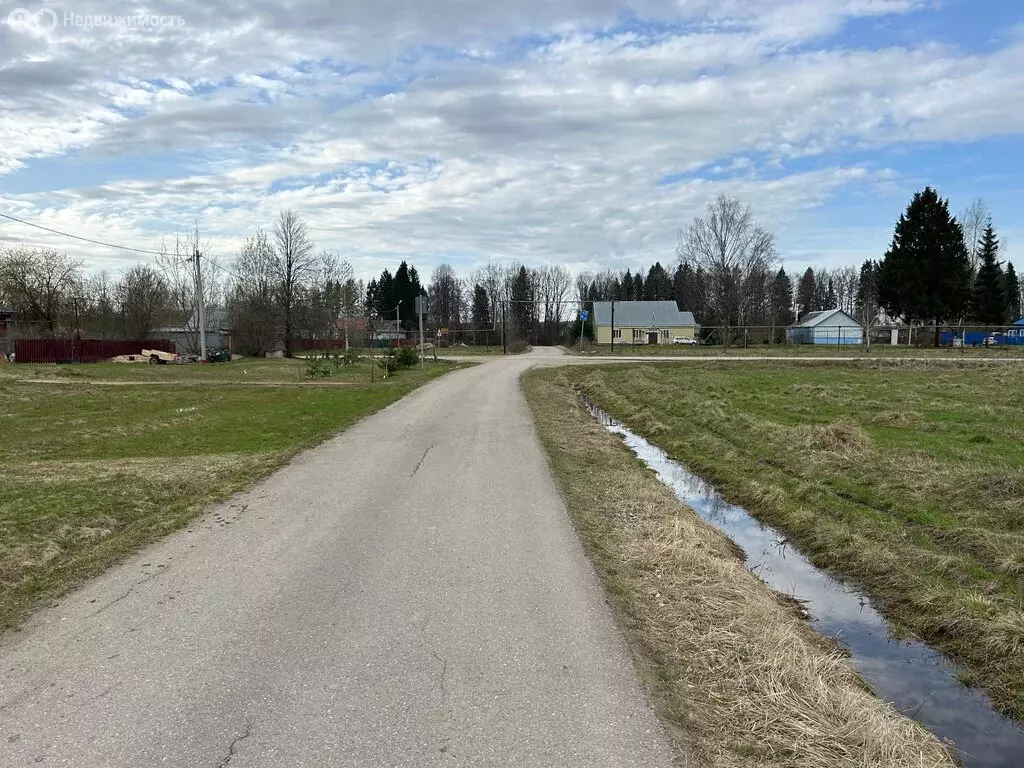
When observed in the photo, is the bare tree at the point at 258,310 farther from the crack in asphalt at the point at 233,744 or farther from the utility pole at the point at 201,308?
the crack in asphalt at the point at 233,744

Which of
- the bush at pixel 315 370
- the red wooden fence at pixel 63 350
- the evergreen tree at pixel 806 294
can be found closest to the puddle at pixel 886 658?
the bush at pixel 315 370

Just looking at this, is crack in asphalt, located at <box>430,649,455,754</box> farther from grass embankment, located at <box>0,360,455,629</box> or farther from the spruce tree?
the spruce tree

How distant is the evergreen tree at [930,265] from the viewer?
58.0 meters

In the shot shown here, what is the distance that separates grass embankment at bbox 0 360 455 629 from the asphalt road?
0.61 meters

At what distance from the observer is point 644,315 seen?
93500mm

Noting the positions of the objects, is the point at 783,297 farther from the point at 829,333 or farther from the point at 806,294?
the point at 829,333

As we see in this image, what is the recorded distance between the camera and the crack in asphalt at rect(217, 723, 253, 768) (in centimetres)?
311

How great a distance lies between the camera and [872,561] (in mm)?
6988

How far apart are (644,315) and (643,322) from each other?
4.90 ft

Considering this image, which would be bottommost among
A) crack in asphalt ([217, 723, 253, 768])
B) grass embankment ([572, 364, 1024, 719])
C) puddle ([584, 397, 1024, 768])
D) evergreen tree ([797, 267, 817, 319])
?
puddle ([584, 397, 1024, 768])

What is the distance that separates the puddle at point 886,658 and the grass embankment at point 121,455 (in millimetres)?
6157

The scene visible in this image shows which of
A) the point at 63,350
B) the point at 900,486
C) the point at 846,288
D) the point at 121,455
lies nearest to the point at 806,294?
the point at 846,288

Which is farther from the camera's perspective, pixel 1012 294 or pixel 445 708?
pixel 1012 294

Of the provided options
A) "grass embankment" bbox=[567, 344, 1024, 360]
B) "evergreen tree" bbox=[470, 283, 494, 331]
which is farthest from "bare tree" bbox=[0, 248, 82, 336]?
"evergreen tree" bbox=[470, 283, 494, 331]
